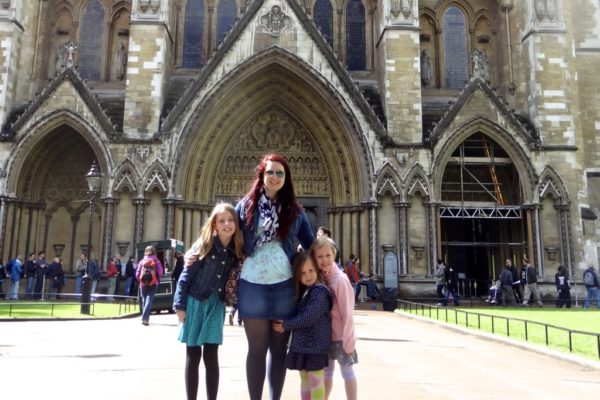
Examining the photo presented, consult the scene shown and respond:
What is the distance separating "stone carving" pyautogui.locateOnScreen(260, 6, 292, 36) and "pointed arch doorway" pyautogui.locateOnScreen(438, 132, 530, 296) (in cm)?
900

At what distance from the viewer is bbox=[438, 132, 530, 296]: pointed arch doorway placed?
23344 mm

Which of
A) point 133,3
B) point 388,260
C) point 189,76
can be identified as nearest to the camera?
point 388,260

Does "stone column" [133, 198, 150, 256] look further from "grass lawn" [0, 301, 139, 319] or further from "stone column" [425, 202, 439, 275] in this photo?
"stone column" [425, 202, 439, 275]

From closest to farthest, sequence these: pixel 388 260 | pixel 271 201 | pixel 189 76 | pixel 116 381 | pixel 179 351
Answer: pixel 271 201 → pixel 116 381 → pixel 179 351 → pixel 388 260 → pixel 189 76

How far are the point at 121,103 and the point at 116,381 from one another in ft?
→ 65.8

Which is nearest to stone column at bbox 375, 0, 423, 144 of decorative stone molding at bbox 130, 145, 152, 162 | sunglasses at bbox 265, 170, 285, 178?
decorative stone molding at bbox 130, 145, 152, 162

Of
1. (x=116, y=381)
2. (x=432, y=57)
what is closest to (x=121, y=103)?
(x=432, y=57)

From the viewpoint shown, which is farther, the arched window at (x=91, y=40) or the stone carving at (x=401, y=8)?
the arched window at (x=91, y=40)

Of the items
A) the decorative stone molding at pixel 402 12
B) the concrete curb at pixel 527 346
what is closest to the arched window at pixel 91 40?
the decorative stone molding at pixel 402 12

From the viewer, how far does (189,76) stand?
2502 cm

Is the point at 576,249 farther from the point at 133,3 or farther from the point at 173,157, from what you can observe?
the point at 133,3

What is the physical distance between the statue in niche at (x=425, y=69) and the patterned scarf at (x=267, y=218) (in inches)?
891

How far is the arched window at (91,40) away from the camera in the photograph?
25469mm

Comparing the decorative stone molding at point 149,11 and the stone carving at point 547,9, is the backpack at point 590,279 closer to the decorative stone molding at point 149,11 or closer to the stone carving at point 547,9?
the stone carving at point 547,9
